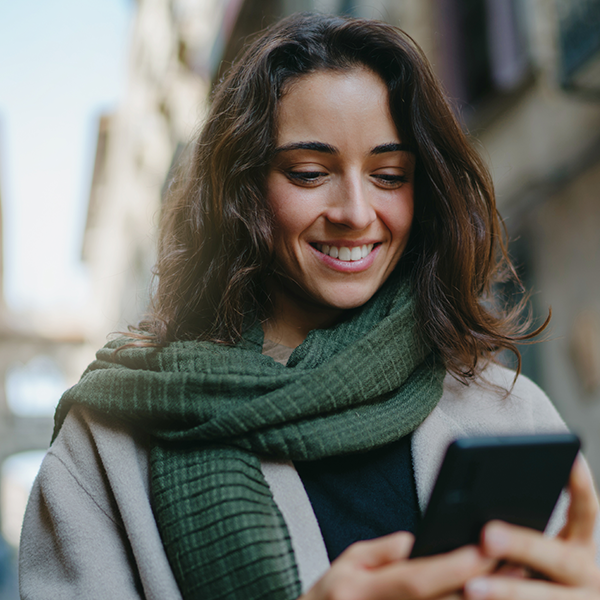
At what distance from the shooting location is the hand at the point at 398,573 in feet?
2.62

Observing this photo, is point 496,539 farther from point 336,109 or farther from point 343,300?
point 336,109

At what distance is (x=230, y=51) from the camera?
950 centimetres

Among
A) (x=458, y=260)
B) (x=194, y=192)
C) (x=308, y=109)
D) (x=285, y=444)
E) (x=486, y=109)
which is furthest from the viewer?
(x=486, y=109)

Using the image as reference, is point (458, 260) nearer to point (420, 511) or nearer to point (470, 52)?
point (420, 511)

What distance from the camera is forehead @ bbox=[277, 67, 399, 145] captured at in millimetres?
1408

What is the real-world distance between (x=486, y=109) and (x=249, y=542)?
603 centimetres

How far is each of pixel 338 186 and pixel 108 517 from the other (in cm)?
86

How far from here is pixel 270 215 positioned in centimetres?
151

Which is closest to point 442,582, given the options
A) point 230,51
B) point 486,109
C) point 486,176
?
point 486,176

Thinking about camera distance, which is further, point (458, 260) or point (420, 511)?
point (458, 260)

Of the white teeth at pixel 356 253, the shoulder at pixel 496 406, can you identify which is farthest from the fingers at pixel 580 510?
the white teeth at pixel 356 253

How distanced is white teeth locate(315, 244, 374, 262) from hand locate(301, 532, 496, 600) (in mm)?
737

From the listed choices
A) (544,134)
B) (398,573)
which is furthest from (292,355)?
(544,134)

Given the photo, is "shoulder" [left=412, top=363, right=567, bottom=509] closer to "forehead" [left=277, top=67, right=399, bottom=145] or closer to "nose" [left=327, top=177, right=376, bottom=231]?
"nose" [left=327, top=177, right=376, bottom=231]
